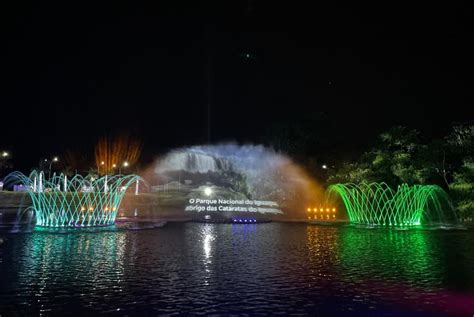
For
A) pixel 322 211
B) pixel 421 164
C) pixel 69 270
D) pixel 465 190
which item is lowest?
pixel 69 270

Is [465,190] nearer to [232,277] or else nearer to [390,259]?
[390,259]

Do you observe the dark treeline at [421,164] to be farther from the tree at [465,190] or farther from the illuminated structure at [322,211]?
the illuminated structure at [322,211]

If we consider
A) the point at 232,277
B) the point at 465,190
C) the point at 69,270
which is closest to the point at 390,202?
the point at 465,190

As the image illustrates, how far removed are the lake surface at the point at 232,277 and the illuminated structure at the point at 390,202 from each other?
17.5 meters

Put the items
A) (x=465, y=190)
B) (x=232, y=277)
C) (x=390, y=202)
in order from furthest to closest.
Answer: (x=390, y=202)
(x=465, y=190)
(x=232, y=277)

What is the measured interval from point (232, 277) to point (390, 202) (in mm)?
33767

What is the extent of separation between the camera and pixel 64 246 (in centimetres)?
2033

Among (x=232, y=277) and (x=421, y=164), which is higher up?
(x=421, y=164)

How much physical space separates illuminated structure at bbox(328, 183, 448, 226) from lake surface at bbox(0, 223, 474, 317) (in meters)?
17.5

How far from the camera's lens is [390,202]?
43781 millimetres

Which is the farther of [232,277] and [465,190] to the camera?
[465,190]

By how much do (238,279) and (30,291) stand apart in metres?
5.64

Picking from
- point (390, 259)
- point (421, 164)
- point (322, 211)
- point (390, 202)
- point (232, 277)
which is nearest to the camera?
point (232, 277)

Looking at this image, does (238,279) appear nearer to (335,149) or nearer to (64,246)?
(64,246)
